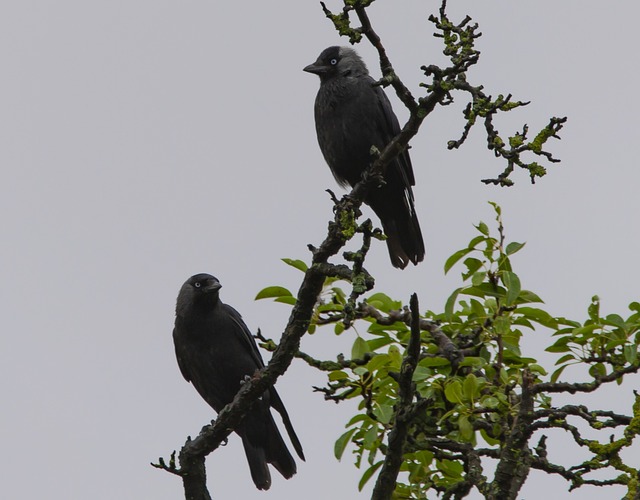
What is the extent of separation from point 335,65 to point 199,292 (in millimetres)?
2350

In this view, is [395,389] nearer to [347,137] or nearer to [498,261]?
[498,261]

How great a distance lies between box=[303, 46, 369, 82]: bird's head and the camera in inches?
310

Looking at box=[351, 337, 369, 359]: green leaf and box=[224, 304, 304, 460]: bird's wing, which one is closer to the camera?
box=[351, 337, 369, 359]: green leaf

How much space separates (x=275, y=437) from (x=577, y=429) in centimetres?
438

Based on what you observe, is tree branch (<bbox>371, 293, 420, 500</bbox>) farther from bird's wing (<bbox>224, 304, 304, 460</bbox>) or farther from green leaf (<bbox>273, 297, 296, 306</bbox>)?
bird's wing (<bbox>224, 304, 304, 460</bbox>)

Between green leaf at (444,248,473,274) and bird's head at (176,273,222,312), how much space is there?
3.92m

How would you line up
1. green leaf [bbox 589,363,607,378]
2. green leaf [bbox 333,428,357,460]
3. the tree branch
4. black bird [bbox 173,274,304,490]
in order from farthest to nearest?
black bird [bbox 173,274,304,490] → green leaf [bbox 333,428,357,460] → green leaf [bbox 589,363,607,378] → the tree branch

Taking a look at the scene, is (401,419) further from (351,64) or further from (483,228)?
(351,64)

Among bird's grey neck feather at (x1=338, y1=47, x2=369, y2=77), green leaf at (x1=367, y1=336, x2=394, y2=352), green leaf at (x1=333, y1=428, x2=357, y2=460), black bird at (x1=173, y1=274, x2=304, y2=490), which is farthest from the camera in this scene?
black bird at (x1=173, y1=274, x2=304, y2=490)

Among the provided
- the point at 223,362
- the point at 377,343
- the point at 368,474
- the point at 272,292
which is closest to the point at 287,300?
the point at 272,292

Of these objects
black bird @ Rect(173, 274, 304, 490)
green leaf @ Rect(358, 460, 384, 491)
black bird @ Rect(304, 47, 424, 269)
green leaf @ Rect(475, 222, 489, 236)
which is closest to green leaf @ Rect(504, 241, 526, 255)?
green leaf @ Rect(475, 222, 489, 236)

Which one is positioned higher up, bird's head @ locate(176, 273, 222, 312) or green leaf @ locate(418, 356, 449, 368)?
bird's head @ locate(176, 273, 222, 312)

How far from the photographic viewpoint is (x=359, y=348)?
4523mm

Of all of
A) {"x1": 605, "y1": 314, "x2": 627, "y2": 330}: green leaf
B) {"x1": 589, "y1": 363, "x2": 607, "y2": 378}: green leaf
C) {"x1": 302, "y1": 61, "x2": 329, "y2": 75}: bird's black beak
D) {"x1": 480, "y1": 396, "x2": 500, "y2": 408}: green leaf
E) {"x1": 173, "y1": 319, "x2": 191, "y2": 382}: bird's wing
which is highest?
{"x1": 302, "y1": 61, "x2": 329, "y2": 75}: bird's black beak
